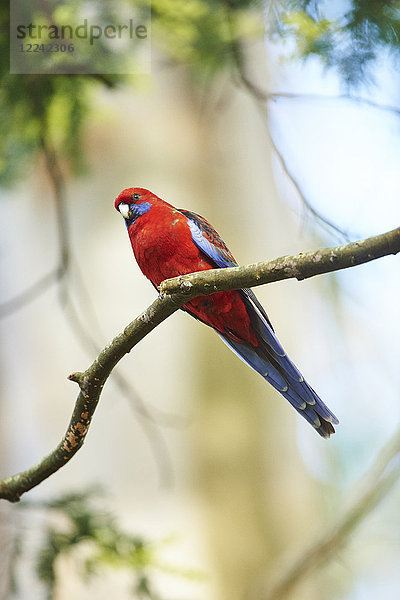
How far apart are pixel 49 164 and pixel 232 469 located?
1233mm

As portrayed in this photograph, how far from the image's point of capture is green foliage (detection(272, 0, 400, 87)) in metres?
1.21

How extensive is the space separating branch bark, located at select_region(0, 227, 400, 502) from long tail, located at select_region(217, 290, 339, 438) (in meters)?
0.27

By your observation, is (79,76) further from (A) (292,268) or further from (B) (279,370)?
(A) (292,268)

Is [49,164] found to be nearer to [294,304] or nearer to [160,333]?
[160,333]

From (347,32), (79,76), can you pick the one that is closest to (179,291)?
(347,32)

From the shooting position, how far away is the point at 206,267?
3.56 feet

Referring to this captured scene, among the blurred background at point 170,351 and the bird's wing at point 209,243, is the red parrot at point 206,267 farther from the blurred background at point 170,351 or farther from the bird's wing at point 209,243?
the blurred background at point 170,351

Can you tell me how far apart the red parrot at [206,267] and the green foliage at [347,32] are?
0.47 meters

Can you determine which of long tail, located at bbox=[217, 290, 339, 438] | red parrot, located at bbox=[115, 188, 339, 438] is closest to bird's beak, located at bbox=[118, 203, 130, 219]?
red parrot, located at bbox=[115, 188, 339, 438]

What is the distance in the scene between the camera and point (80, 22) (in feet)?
4.95

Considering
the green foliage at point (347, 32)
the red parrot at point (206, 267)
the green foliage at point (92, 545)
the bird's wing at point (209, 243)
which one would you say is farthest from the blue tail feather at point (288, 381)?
the green foliage at point (92, 545)

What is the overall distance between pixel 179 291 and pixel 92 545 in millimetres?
1041

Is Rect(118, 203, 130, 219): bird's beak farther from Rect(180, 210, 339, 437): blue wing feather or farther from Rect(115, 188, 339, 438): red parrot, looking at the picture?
Rect(180, 210, 339, 437): blue wing feather

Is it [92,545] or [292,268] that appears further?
[92,545]
